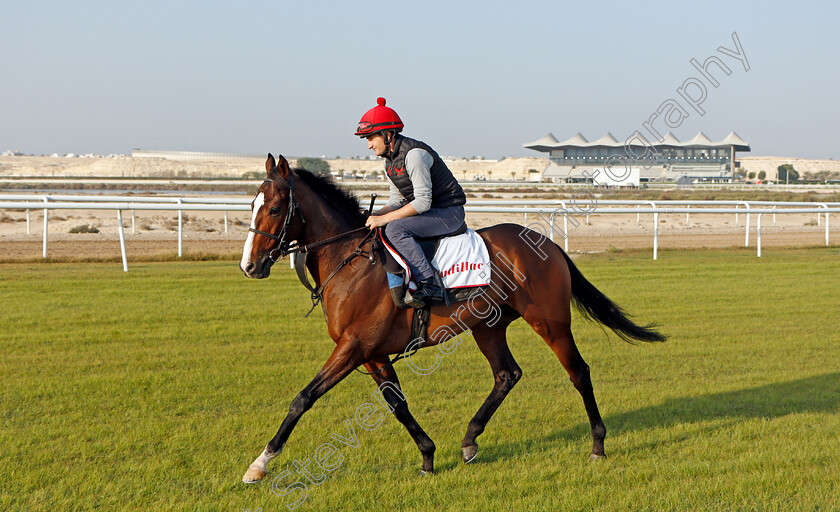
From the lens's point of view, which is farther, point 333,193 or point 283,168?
point 333,193

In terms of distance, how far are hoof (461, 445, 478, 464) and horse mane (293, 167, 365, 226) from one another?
1.47 meters

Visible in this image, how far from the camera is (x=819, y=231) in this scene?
2623 cm

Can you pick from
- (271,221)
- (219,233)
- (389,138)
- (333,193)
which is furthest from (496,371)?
(219,233)

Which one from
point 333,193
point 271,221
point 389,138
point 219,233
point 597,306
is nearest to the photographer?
point 271,221

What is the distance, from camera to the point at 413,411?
533 centimetres

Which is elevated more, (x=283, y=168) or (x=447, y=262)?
(x=283, y=168)

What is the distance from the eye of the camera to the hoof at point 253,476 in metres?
3.90

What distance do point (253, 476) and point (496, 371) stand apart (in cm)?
169

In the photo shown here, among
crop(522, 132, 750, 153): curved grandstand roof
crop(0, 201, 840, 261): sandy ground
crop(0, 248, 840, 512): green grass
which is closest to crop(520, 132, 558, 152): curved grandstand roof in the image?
crop(522, 132, 750, 153): curved grandstand roof

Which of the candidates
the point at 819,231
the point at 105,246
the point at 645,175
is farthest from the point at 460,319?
the point at 645,175

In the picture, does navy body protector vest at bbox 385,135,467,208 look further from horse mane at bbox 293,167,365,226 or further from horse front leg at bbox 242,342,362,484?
horse front leg at bbox 242,342,362,484

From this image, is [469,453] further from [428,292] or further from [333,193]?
[333,193]

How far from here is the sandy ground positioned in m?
17.1

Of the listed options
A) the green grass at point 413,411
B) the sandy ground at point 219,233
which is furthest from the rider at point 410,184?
the sandy ground at point 219,233
